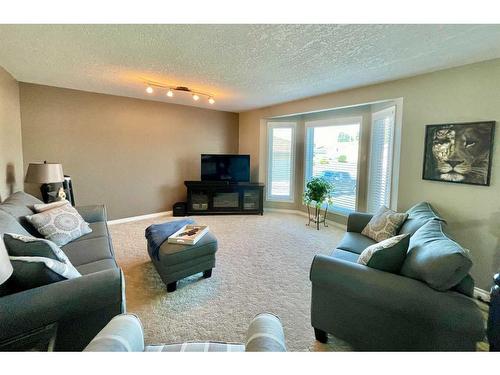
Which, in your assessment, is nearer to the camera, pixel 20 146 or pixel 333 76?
pixel 333 76

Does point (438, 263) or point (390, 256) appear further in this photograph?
point (390, 256)

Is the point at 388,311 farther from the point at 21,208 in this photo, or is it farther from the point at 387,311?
the point at 21,208

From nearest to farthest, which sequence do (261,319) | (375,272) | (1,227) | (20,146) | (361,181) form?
(261,319)
(375,272)
(1,227)
(20,146)
(361,181)

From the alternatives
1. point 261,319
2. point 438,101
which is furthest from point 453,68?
point 261,319

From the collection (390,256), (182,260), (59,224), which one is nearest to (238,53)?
(182,260)

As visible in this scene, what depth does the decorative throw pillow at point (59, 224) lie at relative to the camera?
2.25 m

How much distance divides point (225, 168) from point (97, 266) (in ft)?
12.4

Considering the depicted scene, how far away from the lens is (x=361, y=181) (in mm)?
4227

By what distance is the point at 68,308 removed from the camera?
4.09 ft

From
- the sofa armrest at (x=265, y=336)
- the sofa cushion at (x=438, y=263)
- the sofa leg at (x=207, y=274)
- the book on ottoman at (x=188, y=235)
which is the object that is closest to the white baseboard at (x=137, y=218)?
the book on ottoman at (x=188, y=235)

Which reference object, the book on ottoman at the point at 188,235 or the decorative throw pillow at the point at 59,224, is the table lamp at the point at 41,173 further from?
the book on ottoman at the point at 188,235

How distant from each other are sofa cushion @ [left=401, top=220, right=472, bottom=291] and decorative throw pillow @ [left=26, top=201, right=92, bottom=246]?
2.91 metres
